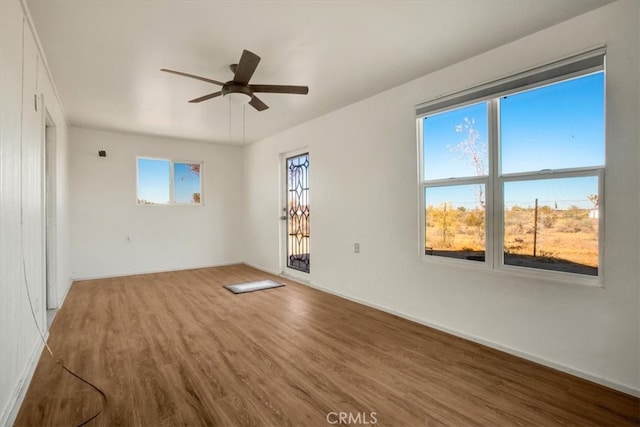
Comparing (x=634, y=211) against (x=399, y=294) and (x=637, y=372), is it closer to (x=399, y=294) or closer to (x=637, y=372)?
(x=637, y=372)

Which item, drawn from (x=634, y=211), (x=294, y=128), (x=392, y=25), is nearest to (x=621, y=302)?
(x=634, y=211)

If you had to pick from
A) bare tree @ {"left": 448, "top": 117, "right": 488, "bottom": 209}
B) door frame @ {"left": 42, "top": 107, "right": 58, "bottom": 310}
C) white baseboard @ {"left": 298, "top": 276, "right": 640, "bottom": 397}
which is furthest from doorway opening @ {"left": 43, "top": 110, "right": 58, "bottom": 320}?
bare tree @ {"left": 448, "top": 117, "right": 488, "bottom": 209}

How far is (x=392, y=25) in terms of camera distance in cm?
238

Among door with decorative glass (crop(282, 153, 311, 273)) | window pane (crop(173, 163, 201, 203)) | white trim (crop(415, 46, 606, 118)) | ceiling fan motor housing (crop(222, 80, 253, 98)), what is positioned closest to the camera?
white trim (crop(415, 46, 606, 118))

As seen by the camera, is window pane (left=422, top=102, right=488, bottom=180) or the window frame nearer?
window pane (left=422, top=102, right=488, bottom=180)

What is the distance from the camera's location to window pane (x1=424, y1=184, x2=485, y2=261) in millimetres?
2896

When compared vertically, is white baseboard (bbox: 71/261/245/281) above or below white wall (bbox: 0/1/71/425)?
below

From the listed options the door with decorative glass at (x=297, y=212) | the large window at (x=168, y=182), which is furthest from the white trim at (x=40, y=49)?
the door with decorative glass at (x=297, y=212)

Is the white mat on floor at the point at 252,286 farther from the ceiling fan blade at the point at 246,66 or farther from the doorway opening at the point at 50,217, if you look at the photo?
the ceiling fan blade at the point at 246,66

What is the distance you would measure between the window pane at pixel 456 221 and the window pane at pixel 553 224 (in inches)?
9.6

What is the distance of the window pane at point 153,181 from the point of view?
19.4ft

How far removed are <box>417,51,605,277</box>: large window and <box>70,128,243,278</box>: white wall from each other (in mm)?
4656

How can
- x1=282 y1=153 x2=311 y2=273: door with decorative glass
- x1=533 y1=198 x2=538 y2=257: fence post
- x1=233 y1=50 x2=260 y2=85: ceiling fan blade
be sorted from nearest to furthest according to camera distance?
x1=233 y1=50 x2=260 y2=85: ceiling fan blade, x1=533 y1=198 x2=538 y2=257: fence post, x1=282 y1=153 x2=311 y2=273: door with decorative glass

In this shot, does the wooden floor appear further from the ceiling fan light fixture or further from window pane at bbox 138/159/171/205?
window pane at bbox 138/159/171/205
